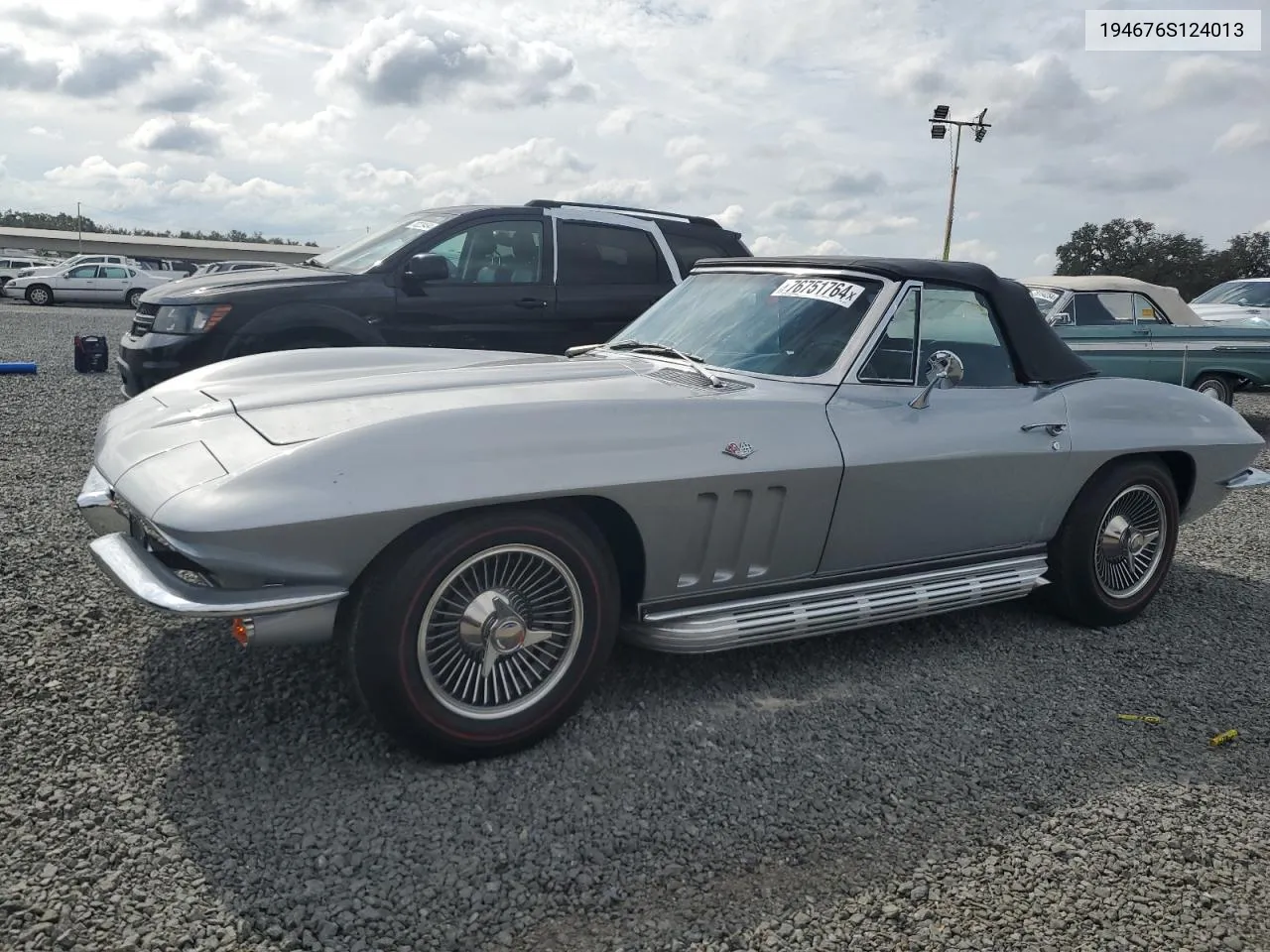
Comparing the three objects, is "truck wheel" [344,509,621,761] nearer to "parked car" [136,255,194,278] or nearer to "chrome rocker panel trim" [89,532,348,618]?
"chrome rocker panel trim" [89,532,348,618]

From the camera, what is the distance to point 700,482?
128 inches

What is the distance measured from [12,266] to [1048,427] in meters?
38.9

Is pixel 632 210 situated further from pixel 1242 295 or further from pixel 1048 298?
pixel 1242 295

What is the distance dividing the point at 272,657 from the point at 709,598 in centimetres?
153

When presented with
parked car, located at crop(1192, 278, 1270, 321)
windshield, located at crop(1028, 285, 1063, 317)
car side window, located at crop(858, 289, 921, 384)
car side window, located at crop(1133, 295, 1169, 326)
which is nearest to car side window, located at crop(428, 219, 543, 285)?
car side window, located at crop(858, 289, 921, 384)

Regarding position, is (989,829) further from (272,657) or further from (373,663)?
(272,657)

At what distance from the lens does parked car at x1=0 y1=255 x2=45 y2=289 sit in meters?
32.4

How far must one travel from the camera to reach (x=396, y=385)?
353cm

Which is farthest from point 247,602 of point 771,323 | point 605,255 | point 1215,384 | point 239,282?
point 1215,384

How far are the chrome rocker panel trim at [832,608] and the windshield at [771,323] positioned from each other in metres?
0.83

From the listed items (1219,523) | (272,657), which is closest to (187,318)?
(272,657)

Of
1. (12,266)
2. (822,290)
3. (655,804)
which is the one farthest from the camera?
(12,266)

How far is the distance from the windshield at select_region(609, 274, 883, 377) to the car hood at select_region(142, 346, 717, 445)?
231 mm

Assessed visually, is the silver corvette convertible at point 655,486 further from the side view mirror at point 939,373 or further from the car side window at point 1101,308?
the car side window at point 1101,308
